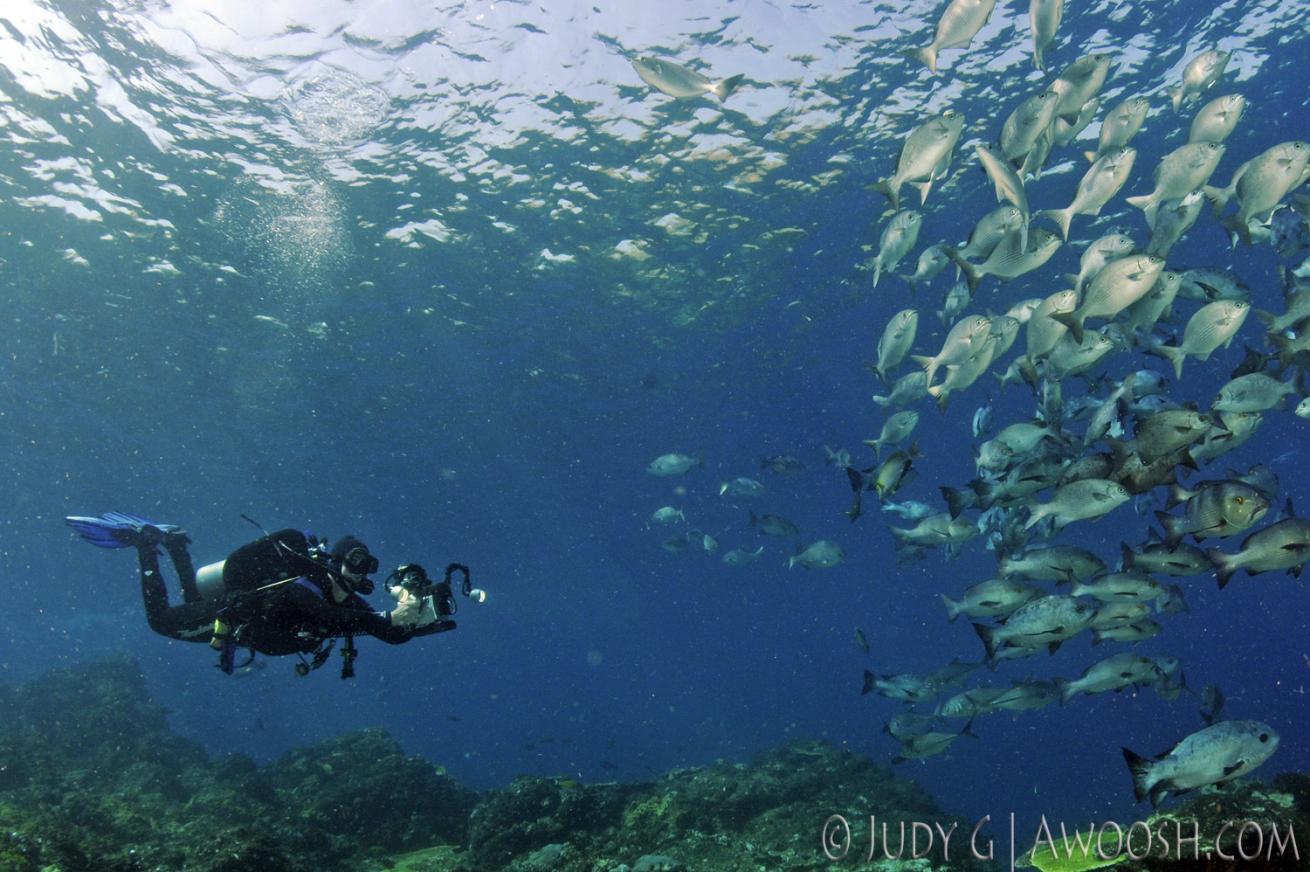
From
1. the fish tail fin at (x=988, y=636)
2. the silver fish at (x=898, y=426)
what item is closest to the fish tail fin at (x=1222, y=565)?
the fish tail fin at (x=988, y=636)

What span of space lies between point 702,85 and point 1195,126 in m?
4.67

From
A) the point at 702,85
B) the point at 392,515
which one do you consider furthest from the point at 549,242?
the point at 392,515

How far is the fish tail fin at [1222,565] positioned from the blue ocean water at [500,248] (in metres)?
2.94

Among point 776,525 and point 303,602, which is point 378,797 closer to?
point 303,602

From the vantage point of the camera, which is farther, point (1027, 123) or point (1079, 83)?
point (1079, 83)

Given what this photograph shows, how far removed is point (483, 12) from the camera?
1205cm

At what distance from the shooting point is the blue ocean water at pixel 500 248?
42.3 feet

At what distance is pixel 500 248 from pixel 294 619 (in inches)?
563

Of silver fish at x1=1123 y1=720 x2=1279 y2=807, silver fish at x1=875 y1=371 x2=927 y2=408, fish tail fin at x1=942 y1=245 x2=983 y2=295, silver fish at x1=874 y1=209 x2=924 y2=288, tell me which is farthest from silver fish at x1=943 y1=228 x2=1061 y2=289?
silver fish at x1=1123 y1=720 x2=1279 y2=807

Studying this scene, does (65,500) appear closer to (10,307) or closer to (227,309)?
(10,307)

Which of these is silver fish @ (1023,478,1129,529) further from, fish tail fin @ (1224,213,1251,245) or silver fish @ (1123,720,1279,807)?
fish tail fin @ (1224,213,1251,245)

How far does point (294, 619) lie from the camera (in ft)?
20.1

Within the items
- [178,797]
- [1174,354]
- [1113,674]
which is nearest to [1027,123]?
[1174,354]

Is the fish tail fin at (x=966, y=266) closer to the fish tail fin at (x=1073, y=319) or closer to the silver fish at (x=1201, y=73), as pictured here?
the fish tail fin at (x=1073, y=319)
